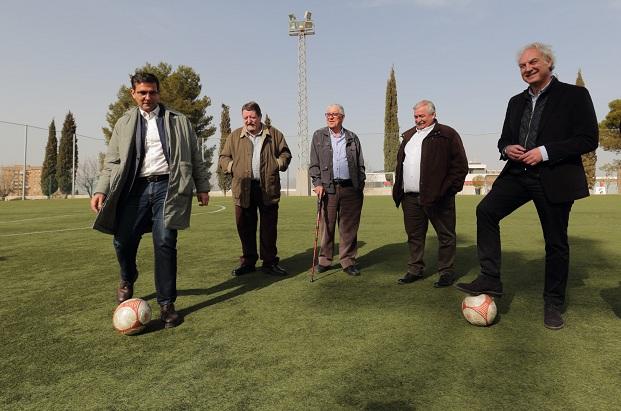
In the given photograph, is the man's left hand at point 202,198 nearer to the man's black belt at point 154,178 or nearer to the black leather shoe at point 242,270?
the man's black belt at point 154,178

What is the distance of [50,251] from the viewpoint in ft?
23.0

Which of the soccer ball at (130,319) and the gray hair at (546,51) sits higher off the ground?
the gray hair at (546,51)

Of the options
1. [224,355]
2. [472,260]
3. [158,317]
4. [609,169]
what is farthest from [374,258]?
[609,169]

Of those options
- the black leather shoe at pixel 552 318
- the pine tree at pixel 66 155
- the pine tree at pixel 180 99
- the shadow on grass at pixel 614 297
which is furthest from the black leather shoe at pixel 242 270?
the pine tree at pixel 66 155

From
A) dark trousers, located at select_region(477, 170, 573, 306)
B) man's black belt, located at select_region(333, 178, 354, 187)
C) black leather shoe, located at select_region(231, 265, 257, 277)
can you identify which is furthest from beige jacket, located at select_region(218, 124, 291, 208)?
dark trousers, located at select_region(477, 170, 573, 306)

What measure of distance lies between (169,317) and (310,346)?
1.19 metres

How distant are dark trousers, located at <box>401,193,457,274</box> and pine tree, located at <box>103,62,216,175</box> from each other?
3731 centimetres

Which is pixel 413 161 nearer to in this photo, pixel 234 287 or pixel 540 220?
pixel 540 220

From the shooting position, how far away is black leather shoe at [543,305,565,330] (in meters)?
3.14

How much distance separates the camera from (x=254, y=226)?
5.33 metres

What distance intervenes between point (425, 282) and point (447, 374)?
2300 mm

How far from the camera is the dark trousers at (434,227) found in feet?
15.1

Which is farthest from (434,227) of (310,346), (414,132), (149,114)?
(149,114)

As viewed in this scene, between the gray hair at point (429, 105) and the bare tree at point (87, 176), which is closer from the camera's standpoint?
the gray hair at point (429, 105)
